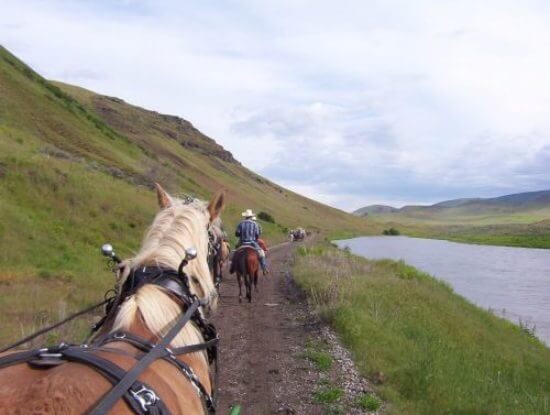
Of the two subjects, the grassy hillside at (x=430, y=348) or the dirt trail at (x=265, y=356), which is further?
the grassy hillside at (x=430, y=348)

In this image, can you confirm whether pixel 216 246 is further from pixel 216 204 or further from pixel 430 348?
pixel 430 348

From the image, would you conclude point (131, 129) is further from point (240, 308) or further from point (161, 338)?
point (161, 338)

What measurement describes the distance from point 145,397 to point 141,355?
53 centimetres

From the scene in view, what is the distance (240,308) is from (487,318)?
7883mm

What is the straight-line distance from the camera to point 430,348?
922 cm

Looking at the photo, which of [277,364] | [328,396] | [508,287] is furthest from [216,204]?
[508,287]

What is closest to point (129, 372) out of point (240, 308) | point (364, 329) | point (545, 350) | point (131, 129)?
point (364, 329)

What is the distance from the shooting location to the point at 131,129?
7212cm

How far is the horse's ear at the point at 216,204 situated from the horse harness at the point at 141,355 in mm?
876

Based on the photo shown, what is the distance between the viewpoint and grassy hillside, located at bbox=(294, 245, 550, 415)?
705 centimetres

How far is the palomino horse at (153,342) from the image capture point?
189 cm

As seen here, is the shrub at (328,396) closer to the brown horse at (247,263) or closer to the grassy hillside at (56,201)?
the grassy hillside at (56,201)

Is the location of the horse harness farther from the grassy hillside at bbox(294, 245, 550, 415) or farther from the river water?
the river water

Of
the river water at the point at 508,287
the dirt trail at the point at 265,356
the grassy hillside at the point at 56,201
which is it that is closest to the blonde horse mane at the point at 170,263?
the grassy hillside at the point at 56,201
